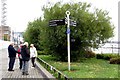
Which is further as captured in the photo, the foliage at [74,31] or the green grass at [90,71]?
the foliage at [74,31]

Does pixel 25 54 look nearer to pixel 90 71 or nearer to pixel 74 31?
pixel 90 71

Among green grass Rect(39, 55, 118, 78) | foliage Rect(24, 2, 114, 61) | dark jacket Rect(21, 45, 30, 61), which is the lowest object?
green grass Rect(39, 55, 118, 78)

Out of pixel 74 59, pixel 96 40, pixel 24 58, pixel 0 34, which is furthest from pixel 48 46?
pixel 0 34

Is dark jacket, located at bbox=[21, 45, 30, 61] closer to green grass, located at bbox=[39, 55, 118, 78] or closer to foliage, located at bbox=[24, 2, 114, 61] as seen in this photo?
green grass, located at bbox=[39, 55, 118, 78]

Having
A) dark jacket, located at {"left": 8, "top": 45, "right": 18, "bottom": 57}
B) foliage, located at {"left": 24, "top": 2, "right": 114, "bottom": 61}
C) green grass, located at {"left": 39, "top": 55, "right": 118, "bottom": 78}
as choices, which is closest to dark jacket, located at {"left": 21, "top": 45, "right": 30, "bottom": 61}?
green grass, located at {"left": 39, "top": 55, "right": 118, "bottom": 78}

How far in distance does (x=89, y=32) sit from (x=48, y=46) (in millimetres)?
4081

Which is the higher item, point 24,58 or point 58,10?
point 58,10

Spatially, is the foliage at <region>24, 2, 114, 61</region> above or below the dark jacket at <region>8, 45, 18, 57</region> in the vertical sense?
above

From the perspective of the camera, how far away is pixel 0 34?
152875mm

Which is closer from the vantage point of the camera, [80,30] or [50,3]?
[80,30]

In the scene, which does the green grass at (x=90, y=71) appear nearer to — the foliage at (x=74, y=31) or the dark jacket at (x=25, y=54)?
the dark jacket at (x=25, y=54)

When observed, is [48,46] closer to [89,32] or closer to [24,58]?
[89,32]

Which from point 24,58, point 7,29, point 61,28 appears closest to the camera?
point 24,58

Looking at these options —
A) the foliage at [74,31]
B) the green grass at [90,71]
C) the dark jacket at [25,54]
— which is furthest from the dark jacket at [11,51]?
the foliage at [74,31]
